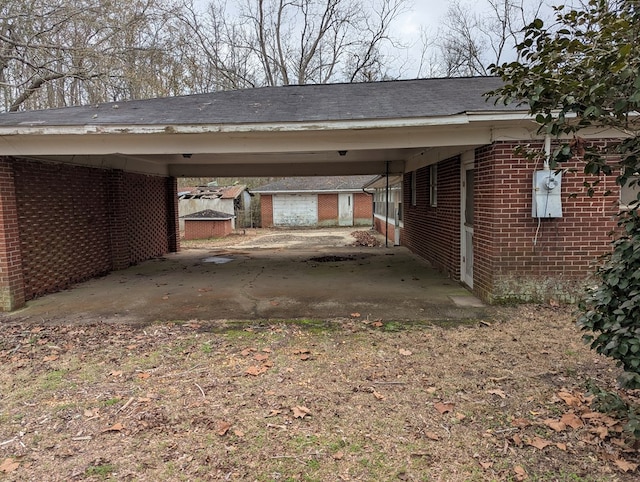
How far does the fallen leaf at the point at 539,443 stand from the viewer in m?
2.66

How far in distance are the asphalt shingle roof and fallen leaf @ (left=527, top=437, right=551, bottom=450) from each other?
392 cm

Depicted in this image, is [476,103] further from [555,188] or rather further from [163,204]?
[163,204]

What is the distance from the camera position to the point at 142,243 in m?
11.3

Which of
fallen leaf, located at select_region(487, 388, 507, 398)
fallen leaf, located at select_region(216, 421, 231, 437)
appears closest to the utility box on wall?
fallen leaf, located at select_region(487, 388, 507, 398)

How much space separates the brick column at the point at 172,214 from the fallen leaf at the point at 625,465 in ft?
42.1

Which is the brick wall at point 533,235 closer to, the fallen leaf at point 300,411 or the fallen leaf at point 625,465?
the fallen leaf at point 625,465

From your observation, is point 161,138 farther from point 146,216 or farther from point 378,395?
point 146,216

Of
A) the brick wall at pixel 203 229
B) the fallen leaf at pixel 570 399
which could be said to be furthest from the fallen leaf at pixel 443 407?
the brick wall at pixel 203 229

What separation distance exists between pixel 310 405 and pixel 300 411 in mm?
127

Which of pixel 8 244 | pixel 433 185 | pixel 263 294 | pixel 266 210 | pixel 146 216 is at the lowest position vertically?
pixel 263 294

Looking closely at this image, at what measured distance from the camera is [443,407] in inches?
126

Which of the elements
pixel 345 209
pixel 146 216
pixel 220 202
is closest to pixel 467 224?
pixel 146 216

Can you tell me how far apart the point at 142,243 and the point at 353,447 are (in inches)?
395

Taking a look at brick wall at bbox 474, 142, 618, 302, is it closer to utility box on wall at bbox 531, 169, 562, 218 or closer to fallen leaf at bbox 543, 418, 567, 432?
utility box on wall at bbox 531, 169, 562, 218
